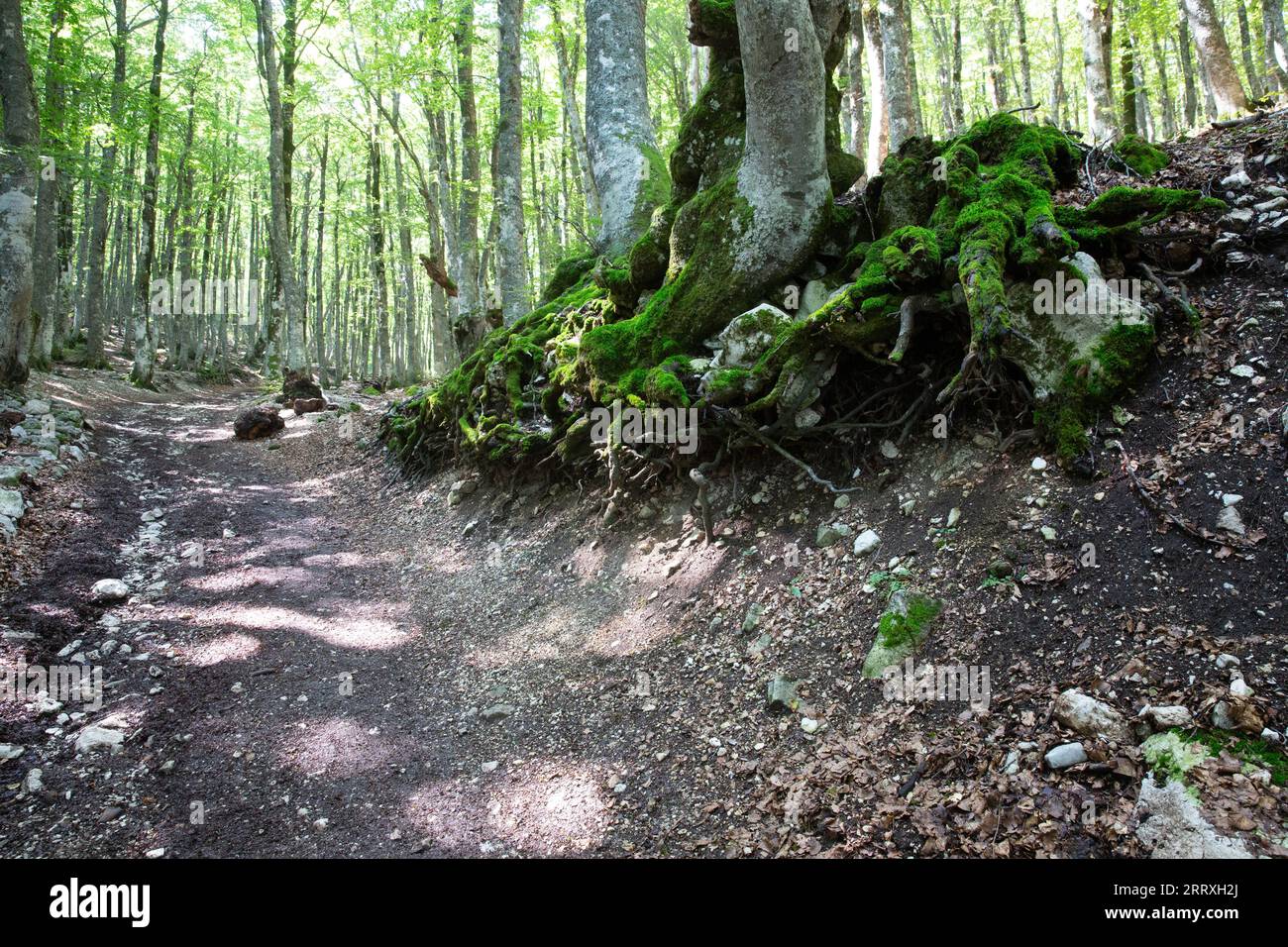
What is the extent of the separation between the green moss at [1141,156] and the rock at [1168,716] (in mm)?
4586

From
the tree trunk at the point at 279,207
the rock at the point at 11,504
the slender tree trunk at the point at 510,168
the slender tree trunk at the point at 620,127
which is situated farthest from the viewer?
the tree trunk at the point at 279,207

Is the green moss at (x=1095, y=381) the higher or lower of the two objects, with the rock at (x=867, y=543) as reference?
higher

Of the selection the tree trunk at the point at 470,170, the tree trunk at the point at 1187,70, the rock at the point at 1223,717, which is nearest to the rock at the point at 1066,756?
the rock at the point at 1223,717

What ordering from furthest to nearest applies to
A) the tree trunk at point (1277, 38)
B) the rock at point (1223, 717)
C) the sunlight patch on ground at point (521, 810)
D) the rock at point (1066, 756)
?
the tree trunk at point (1277, 38), the sunlight patch on ground at point (521, 810), the rock at point (1066, 756), the rock at point (1223, 717)

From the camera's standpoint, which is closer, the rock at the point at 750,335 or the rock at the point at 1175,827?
the rock at the point at 1175,827

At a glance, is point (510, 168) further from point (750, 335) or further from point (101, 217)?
point (101, 217)

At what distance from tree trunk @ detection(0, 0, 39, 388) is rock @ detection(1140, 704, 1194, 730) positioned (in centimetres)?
1367

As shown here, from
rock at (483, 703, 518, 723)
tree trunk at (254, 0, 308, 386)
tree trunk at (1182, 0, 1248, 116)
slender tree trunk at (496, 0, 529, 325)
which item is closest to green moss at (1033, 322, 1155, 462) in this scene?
rock at (483, 703, 518, 723)

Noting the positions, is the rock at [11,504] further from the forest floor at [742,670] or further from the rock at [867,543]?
the rock at [867,543]

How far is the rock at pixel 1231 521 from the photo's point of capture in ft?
9.73

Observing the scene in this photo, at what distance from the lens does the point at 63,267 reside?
18812 millimetres

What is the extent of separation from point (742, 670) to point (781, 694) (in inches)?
15.2

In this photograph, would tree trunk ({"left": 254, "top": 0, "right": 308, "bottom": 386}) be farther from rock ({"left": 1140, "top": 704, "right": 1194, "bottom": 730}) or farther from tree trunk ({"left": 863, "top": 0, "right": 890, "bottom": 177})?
Answer: rock ({"left": 1140, "top": 704, "right": 1194, "bottom": 730})

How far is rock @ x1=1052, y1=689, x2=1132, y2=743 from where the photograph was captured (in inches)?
101
